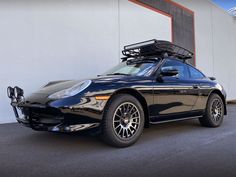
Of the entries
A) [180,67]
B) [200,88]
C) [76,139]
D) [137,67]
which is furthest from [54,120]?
[200,88]

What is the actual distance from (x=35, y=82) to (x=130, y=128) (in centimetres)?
330

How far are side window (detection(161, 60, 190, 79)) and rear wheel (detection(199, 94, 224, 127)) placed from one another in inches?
33.5

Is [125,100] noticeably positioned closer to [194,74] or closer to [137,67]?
[137,67]

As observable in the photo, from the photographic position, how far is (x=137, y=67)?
4.21 m

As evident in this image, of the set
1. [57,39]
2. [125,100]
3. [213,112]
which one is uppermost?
[57,39]

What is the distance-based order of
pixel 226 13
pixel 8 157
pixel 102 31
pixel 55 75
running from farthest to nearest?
pixel 226 13 → pixel 102 31 → pixel 55 75 → pixel 8 157

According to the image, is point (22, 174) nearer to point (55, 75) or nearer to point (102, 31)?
point (55, 75)

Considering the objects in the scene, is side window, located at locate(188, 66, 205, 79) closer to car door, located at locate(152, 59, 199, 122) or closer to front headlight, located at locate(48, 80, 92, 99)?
car door, located at locate(152, 59, 199, 122)

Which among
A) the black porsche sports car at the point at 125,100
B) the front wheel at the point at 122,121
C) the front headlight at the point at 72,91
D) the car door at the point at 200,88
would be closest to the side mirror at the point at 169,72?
the black porsche sports car at the point at 125,100

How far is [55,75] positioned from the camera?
6168mm

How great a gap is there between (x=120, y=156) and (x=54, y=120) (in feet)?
3.23

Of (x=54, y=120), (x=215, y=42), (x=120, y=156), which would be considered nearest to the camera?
(x=120, y=156)

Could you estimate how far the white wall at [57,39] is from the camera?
5574 mm

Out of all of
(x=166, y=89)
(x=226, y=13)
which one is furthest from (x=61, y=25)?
(x=226, y=13)
